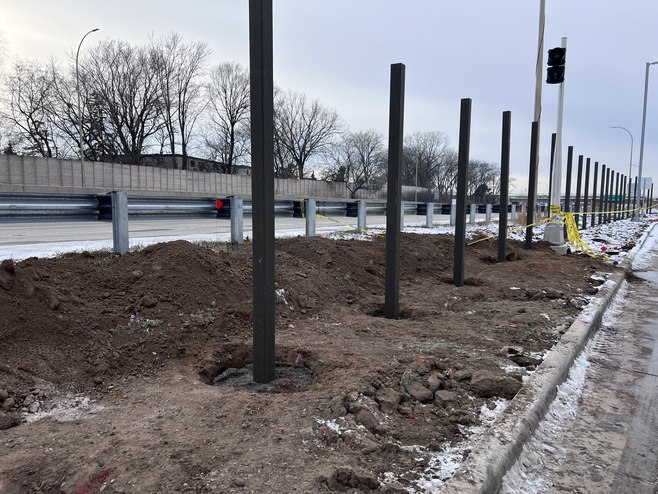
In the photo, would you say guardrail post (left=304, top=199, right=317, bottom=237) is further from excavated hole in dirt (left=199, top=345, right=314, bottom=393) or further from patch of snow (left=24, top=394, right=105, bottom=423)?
patch of snow (left=24, top=394, right=105, bottom=423)

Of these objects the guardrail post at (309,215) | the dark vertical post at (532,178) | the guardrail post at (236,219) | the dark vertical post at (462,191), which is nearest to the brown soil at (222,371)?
the guardrail post at (236,219)

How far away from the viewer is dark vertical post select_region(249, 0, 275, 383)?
3.41 m

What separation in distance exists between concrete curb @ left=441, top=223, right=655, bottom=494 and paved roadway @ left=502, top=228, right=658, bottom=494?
0.08 m

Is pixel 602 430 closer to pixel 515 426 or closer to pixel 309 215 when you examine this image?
pixel 515 426

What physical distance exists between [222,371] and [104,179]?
40256 mm

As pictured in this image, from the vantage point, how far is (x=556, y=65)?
13.2m

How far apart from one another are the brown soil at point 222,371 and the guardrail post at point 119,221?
0.22 meters

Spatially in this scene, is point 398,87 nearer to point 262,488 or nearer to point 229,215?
point 229,215

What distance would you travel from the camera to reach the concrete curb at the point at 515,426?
237cm

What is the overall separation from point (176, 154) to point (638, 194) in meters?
46.7

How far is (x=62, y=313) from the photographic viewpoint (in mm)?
3998

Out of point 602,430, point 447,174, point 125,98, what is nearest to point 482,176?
point 447,174

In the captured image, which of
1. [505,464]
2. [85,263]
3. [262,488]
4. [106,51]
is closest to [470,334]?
[505,464]

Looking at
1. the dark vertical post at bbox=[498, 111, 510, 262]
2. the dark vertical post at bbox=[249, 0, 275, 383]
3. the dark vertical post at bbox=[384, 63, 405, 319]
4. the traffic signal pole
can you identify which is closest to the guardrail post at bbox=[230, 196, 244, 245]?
the dark vertical post at bbox=[384, 63, 405, 319]
